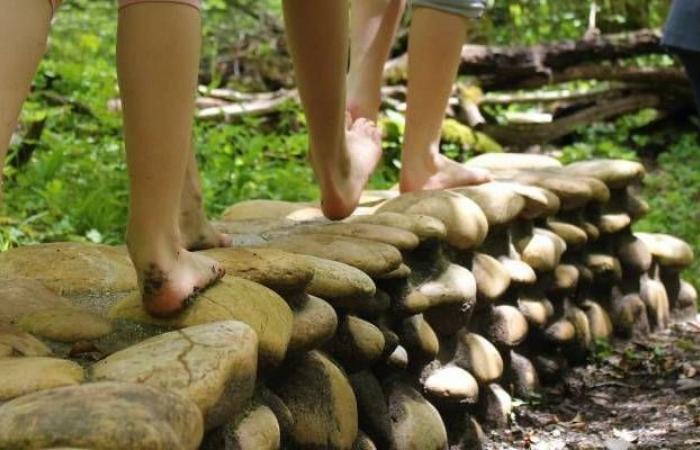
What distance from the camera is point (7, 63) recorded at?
5.49 feet

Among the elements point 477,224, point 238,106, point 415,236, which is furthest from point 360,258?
point 238,106

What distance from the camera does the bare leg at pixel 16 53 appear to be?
167 centimetres

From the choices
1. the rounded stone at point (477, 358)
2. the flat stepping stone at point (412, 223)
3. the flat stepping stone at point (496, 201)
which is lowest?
the rounded stone at point (477, 358)

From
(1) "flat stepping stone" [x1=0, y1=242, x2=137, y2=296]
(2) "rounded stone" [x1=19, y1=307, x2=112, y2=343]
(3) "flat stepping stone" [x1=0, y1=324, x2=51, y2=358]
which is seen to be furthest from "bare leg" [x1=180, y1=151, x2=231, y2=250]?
(3) "flat stepping stone" [x1=0, y1=324, x2=51, y2=358]

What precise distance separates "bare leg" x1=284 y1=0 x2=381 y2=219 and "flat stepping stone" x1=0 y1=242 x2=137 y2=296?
48cm

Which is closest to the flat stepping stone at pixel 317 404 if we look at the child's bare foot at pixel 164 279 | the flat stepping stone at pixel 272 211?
the child's bare foot at pixel 164 279

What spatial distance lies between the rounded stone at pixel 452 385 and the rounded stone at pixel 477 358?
46mm

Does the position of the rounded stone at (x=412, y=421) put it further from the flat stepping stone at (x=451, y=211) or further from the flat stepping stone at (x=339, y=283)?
the flat stepping stone at (x=451, y=211)

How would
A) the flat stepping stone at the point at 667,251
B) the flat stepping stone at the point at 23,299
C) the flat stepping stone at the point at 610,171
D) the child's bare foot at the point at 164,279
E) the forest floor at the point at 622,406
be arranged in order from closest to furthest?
the child's bare foot at the point at 164,279 → the flat stepping stone at the point at 23,299 → the forest floor at the point at 622,406 → the flat stepping stone at the point at 610,171 → the flat stepping stone at the point at 667,251

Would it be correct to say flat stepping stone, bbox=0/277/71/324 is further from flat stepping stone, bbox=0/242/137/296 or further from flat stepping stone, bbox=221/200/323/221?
flat stepping stone, bbox=221/200/323/221

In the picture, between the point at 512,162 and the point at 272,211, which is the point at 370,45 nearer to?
the point at 272,211

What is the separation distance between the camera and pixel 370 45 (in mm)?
3068

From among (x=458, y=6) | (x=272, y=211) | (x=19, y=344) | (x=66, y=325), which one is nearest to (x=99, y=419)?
(x=19, y=344)

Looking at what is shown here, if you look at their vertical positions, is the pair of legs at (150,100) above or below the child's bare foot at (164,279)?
above
